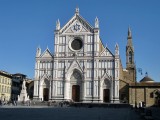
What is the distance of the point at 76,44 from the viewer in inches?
2638

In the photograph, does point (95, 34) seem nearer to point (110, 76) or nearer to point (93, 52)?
point (93, 52)

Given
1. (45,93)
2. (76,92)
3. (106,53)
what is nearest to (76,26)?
(106,53)

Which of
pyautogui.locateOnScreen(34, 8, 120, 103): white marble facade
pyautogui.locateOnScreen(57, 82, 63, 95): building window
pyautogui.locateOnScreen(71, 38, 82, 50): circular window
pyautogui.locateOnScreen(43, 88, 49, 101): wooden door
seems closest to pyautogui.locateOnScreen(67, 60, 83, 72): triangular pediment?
pyautogui.locateOnScreen(34, 8, 120, 103): white marble facade

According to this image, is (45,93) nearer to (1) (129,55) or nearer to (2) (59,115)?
(1) (129,55)

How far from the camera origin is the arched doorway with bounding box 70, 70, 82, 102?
217ft

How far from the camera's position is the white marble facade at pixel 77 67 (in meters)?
63.7

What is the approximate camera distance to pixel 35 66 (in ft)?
219

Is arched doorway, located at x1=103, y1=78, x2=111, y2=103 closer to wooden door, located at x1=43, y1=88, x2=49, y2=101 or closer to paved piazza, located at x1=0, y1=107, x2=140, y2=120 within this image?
wooden door, located at x1=43, y1=88, x2=49, y2=101

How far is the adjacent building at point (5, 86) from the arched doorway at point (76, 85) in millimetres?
20206

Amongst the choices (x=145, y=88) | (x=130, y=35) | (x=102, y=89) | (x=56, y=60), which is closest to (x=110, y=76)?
(x=102, y=89)

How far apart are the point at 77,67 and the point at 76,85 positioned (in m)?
4.18

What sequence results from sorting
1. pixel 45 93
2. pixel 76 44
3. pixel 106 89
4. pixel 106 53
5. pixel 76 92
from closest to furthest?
1. pixel 106 89
2. pixel 106 53
3. pixel 76 92
4. pixel 45 93
5. pixel 76 44

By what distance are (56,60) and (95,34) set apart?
10599 mm

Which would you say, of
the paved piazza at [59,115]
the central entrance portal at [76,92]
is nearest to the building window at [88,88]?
the central entrance portal at [76,92]
